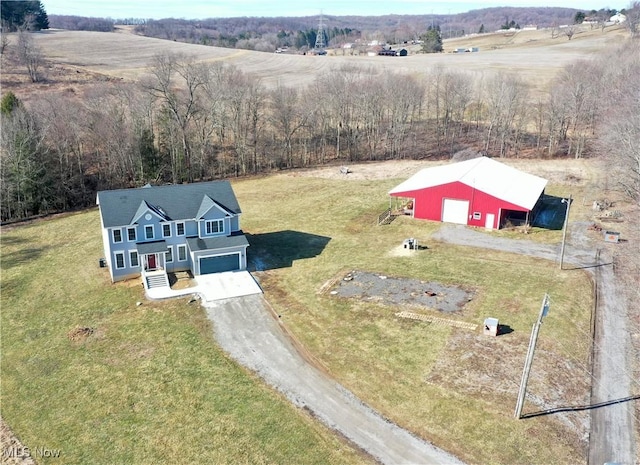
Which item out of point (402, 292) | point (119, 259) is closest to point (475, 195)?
point (402, 292)

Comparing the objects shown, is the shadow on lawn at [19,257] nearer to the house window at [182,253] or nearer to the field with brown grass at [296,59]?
the house window at [182,253]

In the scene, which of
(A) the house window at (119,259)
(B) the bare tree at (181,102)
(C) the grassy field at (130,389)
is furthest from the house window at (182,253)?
(B) the bare tree at (181,102)

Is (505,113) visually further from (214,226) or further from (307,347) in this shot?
(307,347)

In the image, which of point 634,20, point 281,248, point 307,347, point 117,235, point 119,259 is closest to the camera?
point 307,347

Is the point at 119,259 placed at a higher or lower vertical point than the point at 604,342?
higher

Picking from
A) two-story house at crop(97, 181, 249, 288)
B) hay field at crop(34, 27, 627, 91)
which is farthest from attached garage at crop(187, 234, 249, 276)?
hay field at crop(34, 27, 627, 91)

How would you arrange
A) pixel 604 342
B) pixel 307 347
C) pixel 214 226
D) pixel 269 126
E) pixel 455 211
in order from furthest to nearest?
pixel 269 126 → pixel 455 211 → pixel 214 226 → pixel 307 347 → pixel 604 342
